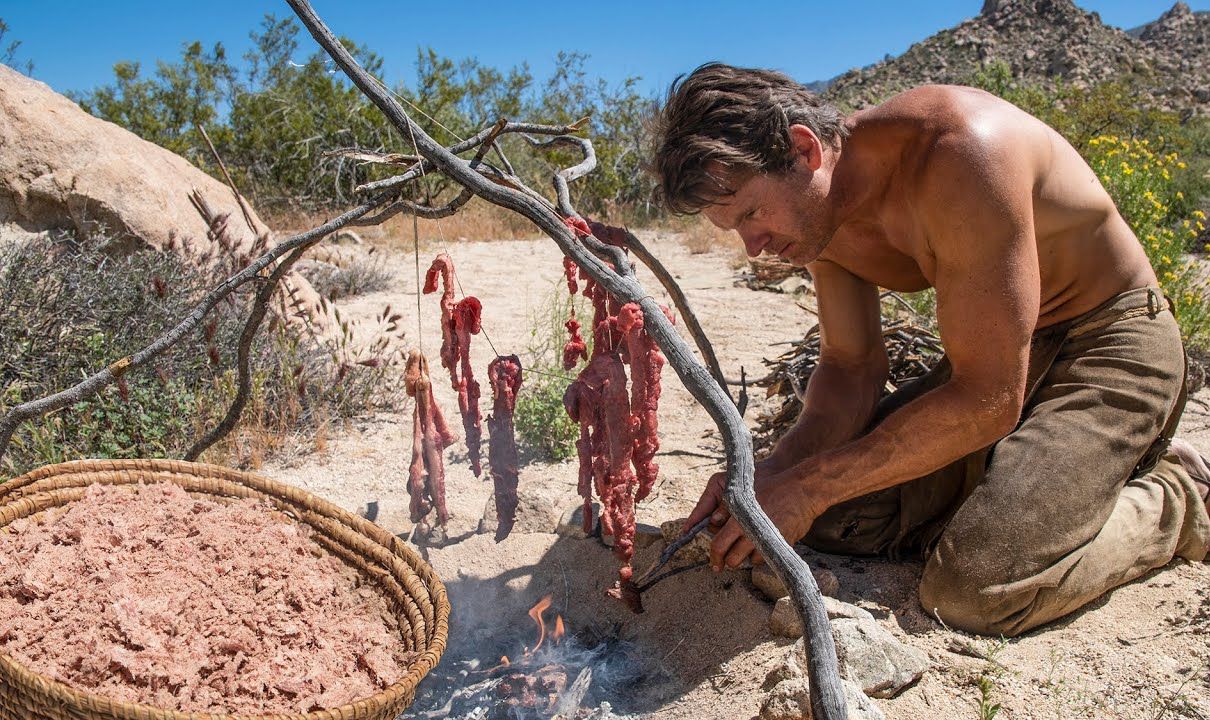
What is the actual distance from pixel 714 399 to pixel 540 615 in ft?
4.18

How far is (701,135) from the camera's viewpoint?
2113 millimetres

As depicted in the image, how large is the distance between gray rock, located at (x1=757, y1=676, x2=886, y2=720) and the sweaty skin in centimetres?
34

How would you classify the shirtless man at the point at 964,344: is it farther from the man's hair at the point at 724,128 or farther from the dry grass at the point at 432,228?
the dry grass at the point at 432,228

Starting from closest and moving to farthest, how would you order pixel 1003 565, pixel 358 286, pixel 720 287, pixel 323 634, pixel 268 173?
pixel 323 634 < pixel 1003 565 < pixel 358 286 < pixel 720 287 < pixel 268 173

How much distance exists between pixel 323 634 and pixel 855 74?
3549 cm

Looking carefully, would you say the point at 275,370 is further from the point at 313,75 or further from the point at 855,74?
the point at 855,74

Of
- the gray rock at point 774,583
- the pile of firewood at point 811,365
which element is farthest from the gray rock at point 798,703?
the pile of firewood at point 811,365

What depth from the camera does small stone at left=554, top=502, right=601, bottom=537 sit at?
2.88 m

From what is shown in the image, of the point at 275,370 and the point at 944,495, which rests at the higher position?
the point at 275,370

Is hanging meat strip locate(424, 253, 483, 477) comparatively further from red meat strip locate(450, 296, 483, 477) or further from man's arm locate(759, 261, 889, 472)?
man's arm locate(759, 261, 889, 472)

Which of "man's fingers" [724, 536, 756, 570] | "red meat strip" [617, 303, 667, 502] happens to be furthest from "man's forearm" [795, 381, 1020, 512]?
"red meat strip" [617, 303, 667, 502]

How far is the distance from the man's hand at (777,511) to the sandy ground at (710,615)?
32 cm

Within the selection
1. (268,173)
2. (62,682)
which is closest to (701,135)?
(62,682)

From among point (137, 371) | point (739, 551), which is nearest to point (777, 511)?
point (739, 551)
